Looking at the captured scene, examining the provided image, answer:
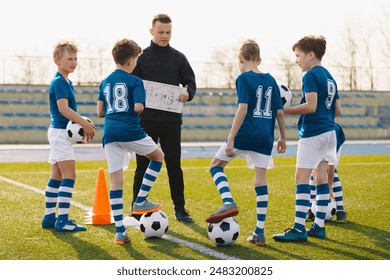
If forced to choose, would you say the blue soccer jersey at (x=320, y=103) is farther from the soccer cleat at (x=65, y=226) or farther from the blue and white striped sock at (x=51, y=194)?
the blue and white striped sock at (x=51, y=194)

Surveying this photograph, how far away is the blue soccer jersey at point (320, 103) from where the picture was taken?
5492mm

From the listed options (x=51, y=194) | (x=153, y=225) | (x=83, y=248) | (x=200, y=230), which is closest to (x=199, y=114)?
(x=51, y=194)

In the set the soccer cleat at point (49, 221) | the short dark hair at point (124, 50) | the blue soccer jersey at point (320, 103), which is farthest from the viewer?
the soccer cleat at point (49, 221)

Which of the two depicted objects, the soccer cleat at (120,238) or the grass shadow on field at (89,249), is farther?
the soccer cleat at (120,238)

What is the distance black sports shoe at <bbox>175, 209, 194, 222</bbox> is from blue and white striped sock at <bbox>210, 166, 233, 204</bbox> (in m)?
1.37

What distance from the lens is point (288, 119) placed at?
3456 centimetres

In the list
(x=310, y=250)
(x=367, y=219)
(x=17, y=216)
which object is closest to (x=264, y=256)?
(x=310, y=250)

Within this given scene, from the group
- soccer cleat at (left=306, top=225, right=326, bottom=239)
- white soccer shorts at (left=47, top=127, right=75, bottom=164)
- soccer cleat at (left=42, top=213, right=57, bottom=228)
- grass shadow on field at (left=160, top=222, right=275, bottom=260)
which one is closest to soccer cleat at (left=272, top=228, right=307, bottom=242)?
soccer cleat at (left=306, top=225, right=326, bottom=239)

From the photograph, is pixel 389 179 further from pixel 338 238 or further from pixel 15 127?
pixel 15 127

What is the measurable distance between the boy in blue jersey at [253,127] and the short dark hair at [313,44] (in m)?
0.50

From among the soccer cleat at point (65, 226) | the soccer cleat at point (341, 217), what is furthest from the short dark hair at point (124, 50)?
the soccer cleat at point (341, 217)

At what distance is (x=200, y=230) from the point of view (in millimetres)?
6105

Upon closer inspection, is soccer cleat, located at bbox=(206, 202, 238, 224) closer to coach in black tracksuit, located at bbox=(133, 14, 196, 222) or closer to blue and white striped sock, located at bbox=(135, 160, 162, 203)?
blue and white striped sock, located at bbox=(135, 160, 162, 203)

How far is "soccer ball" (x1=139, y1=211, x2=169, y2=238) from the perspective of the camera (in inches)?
220
